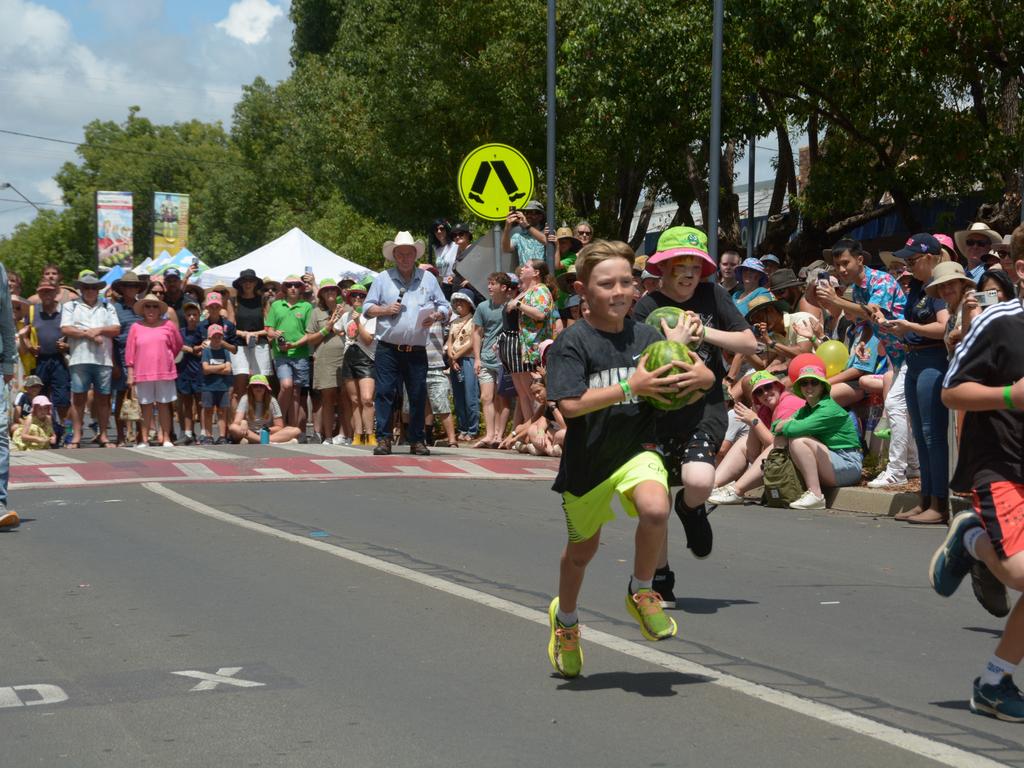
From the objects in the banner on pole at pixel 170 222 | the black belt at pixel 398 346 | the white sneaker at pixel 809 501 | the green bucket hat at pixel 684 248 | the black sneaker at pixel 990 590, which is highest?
the banner on pole at pixel 170 222

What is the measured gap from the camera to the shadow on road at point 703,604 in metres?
8.24

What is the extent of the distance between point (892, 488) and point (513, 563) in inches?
193

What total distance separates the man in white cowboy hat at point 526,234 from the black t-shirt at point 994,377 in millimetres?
13259

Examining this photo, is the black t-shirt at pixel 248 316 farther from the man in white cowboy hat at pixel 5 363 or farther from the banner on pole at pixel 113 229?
the banner on pole at pixel 113 229

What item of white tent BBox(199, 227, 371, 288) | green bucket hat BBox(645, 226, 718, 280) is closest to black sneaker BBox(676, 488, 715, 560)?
green bucket hat BBox(645, 226, 718, 280)

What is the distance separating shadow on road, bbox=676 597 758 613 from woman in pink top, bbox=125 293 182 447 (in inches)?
478

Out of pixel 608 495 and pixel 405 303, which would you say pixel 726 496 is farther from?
pixel 608 495

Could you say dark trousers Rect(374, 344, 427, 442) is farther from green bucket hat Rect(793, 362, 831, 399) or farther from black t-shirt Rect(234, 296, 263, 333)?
green bucket hat Rect(793, 362, 831, 399)

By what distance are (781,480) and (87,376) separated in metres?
9.89

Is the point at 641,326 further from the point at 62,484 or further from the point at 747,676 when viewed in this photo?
the point at 62,484

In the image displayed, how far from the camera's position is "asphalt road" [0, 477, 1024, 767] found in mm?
5500

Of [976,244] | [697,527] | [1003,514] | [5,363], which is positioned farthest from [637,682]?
[976,244]

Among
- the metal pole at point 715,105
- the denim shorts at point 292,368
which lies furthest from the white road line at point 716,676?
the denim shorts at point 292,368

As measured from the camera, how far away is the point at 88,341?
64.9 feet
